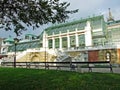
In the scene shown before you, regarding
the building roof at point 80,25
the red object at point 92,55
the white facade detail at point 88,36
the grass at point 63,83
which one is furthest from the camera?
the building roof at point 80,25

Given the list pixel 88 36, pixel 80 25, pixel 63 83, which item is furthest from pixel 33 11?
pixel 80 25

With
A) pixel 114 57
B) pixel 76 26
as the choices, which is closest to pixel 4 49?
pixel 76 26

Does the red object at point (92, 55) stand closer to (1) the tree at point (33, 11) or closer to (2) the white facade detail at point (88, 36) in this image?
(2) the white facade detail at point (88, 36)

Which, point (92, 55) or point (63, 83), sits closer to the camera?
point (63, 83)

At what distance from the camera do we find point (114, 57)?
50219 millimetres

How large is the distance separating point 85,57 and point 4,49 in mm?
52405

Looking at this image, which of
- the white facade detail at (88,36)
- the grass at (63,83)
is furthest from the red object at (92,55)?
the grass at (63,83)

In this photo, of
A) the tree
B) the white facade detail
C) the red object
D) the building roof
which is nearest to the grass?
the tree

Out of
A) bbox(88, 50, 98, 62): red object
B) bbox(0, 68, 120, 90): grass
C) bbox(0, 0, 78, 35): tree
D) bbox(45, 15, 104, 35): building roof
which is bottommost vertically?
bbox(0, 68, 120, 90): grass

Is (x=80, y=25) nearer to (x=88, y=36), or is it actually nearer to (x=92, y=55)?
(x=88, y=36)

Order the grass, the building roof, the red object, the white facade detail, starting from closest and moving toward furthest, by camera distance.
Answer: the grass → the red object → the white facade detail → the building roof

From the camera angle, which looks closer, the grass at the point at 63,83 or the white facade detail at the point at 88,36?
the grass at the point at 63,83

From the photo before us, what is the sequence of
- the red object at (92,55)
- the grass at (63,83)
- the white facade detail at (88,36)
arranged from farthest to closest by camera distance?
the white facade detail at (88,36) → the red object at (92,55) → the grass at (63,83)

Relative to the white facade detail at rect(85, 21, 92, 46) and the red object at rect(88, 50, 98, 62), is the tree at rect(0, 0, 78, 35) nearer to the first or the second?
the red object at rect(88, 50, 98, 62)
